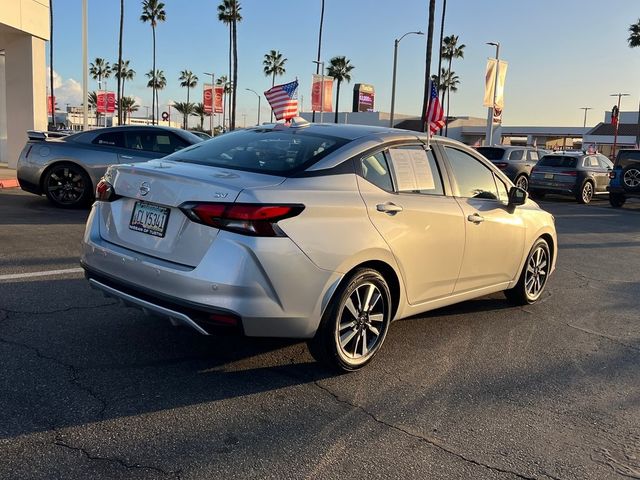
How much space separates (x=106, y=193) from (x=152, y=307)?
3.25 ft

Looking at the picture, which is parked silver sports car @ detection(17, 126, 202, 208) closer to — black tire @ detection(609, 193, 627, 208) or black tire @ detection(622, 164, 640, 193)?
black tire @ detection(622, 164, 640, 193)

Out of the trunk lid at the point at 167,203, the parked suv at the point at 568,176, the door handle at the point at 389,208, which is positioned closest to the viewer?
the trunk lid at the point at 167,203

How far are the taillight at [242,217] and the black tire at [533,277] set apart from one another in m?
3.24

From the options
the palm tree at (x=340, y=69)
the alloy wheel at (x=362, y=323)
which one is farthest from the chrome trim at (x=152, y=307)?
the palm tree at (x=340, y=69)

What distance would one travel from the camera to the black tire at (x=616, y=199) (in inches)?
712

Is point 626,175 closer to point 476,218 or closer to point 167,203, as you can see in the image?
point 476,218

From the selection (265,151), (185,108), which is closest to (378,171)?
(265,151)

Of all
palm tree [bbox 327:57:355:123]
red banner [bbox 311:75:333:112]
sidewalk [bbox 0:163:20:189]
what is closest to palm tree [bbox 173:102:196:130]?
palm tree [bbox 327:57:355:123]

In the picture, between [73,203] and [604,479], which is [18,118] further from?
[604,479]

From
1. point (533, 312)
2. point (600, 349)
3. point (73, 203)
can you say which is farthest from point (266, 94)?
point (600, 349)

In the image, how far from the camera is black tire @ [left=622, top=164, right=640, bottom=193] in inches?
670

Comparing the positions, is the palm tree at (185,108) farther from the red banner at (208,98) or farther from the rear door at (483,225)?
the rear door at (483,225)

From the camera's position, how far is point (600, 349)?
4.80 metres

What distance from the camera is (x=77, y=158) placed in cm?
1024
